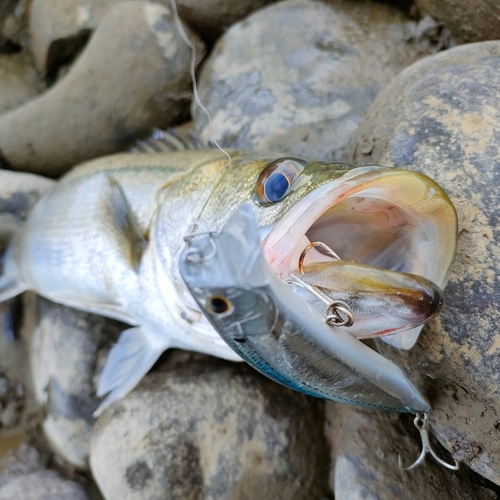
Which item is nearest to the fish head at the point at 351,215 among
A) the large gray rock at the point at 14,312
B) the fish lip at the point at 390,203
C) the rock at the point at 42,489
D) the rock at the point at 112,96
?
the fish lip at the point at 390,203

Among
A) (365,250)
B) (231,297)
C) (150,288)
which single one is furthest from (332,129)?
(231,297)

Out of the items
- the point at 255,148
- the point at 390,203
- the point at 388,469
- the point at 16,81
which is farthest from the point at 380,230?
the point at 16,81

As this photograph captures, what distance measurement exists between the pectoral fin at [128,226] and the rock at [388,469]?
104 cm

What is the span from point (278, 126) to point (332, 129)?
0.25 metres

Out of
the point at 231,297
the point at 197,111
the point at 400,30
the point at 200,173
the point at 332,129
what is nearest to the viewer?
the point at 231,297

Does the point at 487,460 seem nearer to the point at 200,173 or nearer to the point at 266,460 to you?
the point at 266,460

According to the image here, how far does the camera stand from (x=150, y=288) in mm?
1709

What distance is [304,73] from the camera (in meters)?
2.22

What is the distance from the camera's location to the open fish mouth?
40.7 inches

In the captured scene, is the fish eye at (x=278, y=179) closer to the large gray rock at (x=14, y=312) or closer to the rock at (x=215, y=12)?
the rock at (x=215, y=12)

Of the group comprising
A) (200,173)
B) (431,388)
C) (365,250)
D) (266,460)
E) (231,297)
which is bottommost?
(266,460)

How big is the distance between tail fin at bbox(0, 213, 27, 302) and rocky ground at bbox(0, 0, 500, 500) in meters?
0.02

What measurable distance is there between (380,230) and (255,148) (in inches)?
40.2

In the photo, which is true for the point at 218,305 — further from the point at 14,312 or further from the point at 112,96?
the point at 14,312
